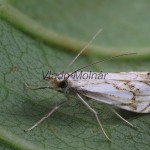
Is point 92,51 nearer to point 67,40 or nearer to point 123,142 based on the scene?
point 67,40

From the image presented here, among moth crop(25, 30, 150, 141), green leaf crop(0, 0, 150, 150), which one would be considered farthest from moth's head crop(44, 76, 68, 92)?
green leaf crop(0, 0, 150, 150)

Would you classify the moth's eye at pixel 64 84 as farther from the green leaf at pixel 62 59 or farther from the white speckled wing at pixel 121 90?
the green leaf at pixel 62 59

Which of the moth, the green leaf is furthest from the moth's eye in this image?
the green leaf

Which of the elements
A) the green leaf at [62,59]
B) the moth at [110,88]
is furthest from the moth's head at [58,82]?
the green leaf at [62,59]

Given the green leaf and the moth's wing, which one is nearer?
the green leaf

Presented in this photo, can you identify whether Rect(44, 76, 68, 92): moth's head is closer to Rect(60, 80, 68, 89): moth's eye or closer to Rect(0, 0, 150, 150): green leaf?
Rect(60, 80, 68, 89): moth's eye
